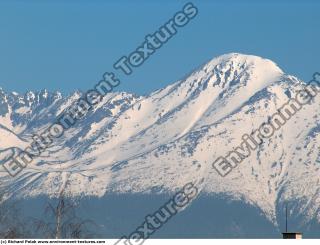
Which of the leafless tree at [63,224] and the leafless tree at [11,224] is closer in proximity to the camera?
the leafless tree at [11,224]

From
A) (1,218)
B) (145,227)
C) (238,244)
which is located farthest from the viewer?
(1,218)

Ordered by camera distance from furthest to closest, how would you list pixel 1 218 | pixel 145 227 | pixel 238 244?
pixel 1 218 → pixel 145 227 → pixel 238 244

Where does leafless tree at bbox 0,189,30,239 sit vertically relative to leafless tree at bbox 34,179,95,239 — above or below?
above

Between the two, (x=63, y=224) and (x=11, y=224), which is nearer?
(x=11, y=224)

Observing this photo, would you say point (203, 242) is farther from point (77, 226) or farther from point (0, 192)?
point (0, 192)

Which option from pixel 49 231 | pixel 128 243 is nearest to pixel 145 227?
pixel 49 231

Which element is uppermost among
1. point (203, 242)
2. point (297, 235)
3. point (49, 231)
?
point (49, 231)

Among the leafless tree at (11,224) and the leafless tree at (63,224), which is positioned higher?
the leafless tree at (11,224)

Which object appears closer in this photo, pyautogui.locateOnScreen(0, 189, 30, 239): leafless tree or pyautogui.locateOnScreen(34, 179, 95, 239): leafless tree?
pyautogui.locateOnScreen(0, 189, 30, 239): leafless tree

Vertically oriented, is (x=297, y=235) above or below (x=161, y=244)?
below

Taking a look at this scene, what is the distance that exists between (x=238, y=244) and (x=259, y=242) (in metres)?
1.14

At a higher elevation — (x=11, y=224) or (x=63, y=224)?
(x=11, y=224)

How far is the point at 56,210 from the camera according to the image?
80.5 meters

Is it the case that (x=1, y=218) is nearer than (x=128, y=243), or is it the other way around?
(x=128, y=243)
